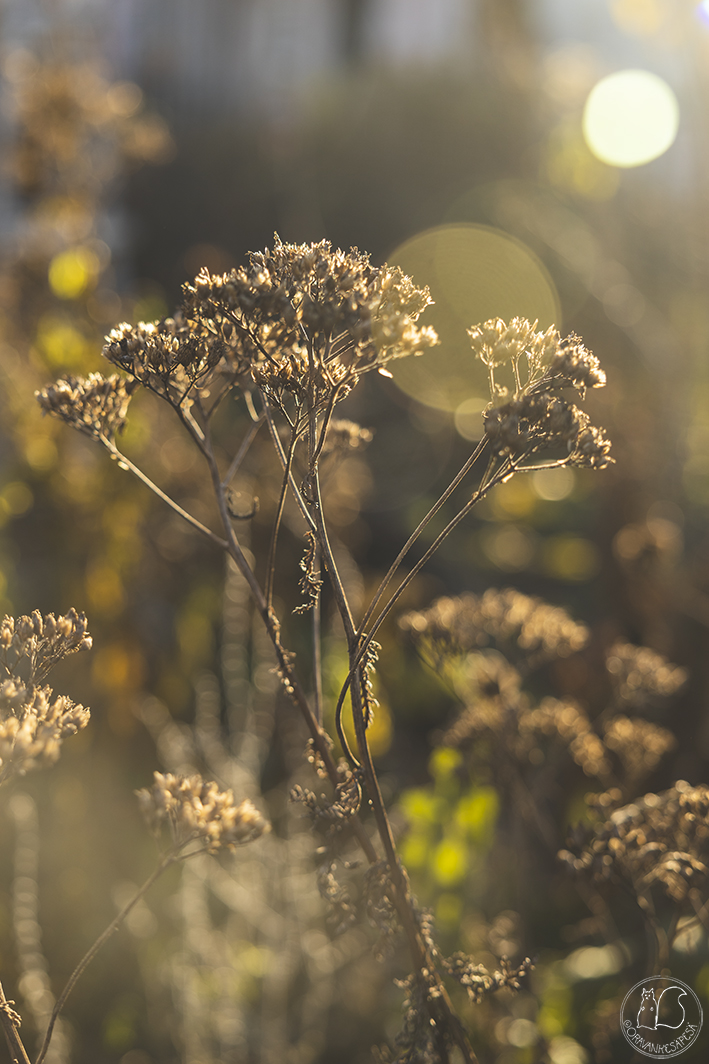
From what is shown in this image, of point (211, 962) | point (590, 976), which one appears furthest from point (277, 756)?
point (590, 976)

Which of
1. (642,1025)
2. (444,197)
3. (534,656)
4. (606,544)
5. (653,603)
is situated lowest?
(642,1025)

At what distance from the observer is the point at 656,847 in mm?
1349

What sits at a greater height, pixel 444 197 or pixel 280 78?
pixel 280 78

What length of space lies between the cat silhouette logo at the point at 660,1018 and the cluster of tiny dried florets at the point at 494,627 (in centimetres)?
81

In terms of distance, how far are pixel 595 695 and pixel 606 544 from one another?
1168 millimetres

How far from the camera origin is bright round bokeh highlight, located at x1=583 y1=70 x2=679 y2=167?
539 cm

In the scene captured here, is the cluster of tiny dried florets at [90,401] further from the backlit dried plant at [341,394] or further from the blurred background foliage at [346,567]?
the blurred background foliage at [346,567]

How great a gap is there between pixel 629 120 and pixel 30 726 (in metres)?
6.46

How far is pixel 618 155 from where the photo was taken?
573 cm

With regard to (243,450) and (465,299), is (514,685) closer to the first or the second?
(243,450)

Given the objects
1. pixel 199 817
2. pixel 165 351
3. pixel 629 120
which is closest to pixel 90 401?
pixel 165 351

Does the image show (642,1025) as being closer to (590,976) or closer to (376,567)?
(590,976)

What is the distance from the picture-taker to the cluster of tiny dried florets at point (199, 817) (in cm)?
116

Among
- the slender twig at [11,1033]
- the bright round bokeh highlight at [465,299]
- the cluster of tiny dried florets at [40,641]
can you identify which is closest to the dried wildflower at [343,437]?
the cluster of tiny dried florets at [40,641]
